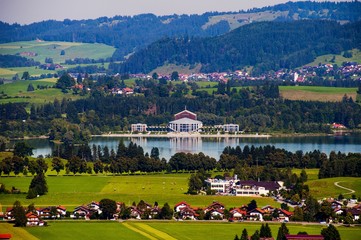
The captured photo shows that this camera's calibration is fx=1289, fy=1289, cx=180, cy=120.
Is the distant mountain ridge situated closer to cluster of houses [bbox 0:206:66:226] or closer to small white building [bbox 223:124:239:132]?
small white building [bbox 223:124:239:132]

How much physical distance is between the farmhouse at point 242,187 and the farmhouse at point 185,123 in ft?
104

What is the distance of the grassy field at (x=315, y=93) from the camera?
89.1 m

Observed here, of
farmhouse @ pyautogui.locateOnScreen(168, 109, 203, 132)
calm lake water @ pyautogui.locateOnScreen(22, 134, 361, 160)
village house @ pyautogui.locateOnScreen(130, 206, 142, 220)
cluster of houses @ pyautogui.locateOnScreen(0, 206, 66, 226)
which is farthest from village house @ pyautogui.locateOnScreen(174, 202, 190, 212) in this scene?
farmhouse @ pyautogui.locateOnScreen(168, 109, 203, 132)

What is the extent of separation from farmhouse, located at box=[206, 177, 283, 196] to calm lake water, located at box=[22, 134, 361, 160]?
38.2ft

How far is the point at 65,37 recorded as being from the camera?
173500 mm

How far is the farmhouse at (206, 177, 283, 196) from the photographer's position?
44.8 m

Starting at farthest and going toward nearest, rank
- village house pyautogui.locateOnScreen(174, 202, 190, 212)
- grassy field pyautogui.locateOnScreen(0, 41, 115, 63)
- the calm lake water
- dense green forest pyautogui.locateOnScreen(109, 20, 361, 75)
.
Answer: grassy field pyautogui.locateOnScreen(0, 41, 115, 63) < dense green forest pyautogui.locateOnScreen(109, 20, 361, 75) < the calm lake water < village house pyautogui.locateOnScreen(174, 202, 190, 212)

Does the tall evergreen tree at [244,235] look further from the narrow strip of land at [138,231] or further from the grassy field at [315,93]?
the grassy field at [315,93]

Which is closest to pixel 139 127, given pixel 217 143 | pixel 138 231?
pixel 217 143

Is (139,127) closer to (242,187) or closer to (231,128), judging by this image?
(231,128)

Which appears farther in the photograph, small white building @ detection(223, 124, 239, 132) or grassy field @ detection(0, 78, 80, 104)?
grassy field @ detection(0, 78, 80, 104)

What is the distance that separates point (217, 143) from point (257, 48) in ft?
228

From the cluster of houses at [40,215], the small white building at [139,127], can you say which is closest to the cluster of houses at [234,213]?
the cluster of houses at [40,215]

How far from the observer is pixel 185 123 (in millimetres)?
79312
